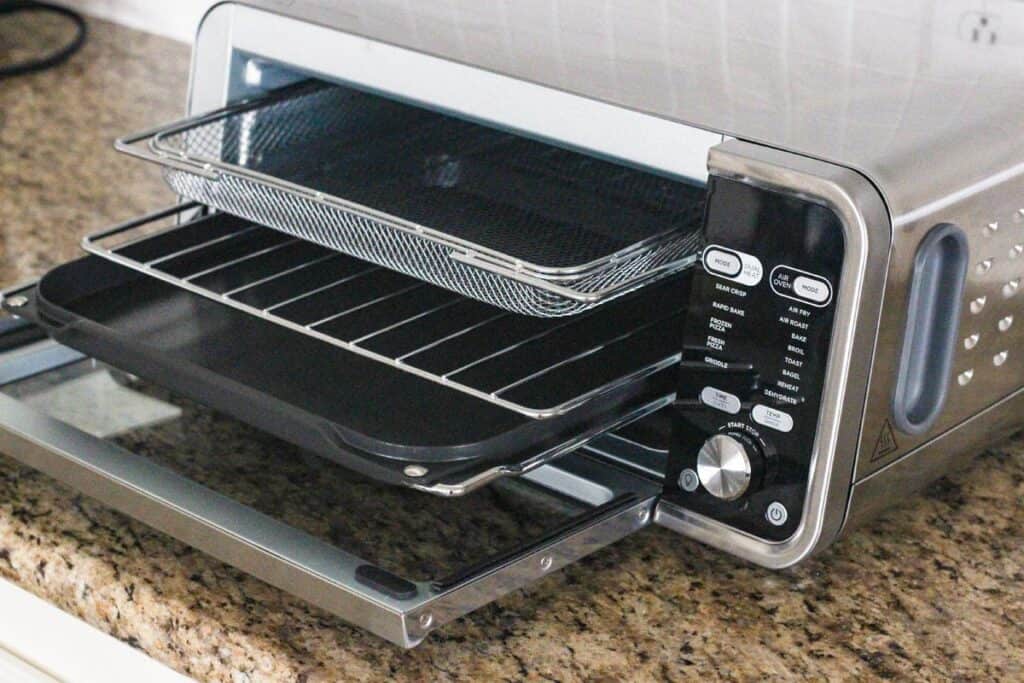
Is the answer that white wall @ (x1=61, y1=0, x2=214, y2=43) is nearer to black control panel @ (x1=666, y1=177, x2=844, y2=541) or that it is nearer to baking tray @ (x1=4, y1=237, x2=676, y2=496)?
baking tray @ (x1=4, y1=237, x2=676, y2=496)

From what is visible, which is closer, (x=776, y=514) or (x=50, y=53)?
(x=776, y=514)

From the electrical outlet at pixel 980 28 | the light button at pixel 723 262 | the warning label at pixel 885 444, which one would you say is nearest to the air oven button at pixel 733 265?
the light button at pixel 723 262

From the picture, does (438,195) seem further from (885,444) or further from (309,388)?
(885,444)

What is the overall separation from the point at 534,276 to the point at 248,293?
249 millimetres

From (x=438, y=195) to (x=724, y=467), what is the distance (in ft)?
0.89

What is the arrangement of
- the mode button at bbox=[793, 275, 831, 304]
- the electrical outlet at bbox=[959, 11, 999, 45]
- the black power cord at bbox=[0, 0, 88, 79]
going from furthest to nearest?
the black power cord at bbox=[0, 0, 88, 79] → the electrical outlet at bbox=[959, 11, 999, 45] → the mode button at bbox=[793, 275, 831, 304]

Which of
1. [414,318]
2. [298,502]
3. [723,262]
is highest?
[723,262]

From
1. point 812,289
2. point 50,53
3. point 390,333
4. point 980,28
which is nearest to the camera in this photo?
Result: point 812,289

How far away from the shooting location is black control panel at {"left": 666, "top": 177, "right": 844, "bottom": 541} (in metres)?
0.75

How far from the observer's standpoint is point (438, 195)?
943mm

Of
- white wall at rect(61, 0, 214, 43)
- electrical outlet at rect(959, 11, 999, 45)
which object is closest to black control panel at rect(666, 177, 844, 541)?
electrical outlet at rect(959, 11, 999, 45)

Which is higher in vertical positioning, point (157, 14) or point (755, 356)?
point (755, 356)

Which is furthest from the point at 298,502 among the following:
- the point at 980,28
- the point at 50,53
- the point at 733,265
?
the point at 50,53

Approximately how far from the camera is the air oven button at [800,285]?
743mm
